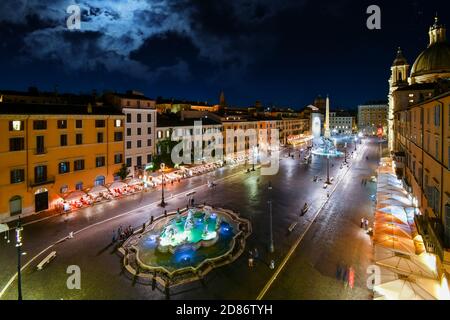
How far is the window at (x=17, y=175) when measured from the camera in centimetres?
3141

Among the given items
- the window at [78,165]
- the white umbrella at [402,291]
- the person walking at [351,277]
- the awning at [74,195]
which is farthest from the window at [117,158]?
the white umbrella at [402,291]

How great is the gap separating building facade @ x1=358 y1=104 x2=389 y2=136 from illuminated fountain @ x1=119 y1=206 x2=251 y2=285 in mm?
179983

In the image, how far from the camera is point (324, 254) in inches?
903

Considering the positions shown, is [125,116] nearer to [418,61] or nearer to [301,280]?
[301,280]

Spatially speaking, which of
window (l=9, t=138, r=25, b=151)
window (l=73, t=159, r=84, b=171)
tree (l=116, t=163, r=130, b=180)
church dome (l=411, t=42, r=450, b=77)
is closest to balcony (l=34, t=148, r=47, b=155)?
window (l=9, t=138, r=25, b=151)

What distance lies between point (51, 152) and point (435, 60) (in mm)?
78272

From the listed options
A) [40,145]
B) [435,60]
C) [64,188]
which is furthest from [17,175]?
[435,60]

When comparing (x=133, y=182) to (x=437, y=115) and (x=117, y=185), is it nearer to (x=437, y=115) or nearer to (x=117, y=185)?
(x=117, y=185)

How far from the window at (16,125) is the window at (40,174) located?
4.75 meters

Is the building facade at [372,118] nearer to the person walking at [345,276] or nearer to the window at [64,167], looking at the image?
the person walking at [345,276]

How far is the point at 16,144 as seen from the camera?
31875mm
